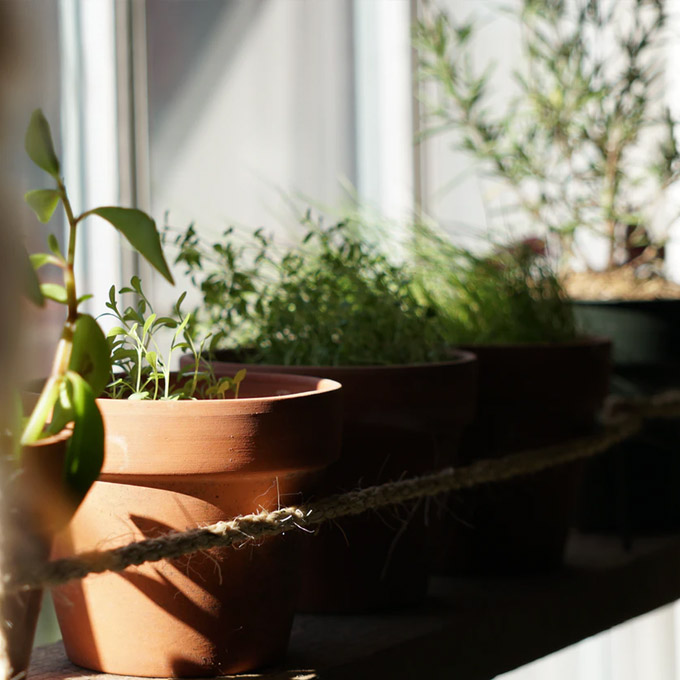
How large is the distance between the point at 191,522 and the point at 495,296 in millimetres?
472

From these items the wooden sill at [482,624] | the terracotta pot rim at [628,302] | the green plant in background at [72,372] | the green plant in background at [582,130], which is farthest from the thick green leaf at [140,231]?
the green plant in background at [582,130]

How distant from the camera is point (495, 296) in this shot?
86 cm

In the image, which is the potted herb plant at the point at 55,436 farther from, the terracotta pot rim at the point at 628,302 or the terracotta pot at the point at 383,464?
the terracotta pot rim at the point at 628,302

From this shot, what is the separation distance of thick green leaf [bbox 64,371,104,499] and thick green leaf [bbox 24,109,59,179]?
3.5 inches

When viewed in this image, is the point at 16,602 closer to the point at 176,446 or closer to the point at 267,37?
the point at 176,446

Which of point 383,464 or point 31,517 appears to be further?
point 383,464

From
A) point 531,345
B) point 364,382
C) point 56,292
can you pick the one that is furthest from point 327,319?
point 56,292

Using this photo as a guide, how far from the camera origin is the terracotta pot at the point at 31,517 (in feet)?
1.26

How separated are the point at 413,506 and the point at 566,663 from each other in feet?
3.86

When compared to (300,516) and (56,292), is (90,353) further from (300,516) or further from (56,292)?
(300,516)

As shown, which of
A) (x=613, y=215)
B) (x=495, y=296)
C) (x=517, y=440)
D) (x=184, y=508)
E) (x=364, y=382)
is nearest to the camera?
(x=184, y=508)

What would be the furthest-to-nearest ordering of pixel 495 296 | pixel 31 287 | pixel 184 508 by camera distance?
pixel 495 296
pixel 184 508
pixel 31 287

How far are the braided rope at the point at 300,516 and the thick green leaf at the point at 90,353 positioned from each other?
3.2 inches

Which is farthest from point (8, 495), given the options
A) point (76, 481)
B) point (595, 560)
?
point (595, 560)
